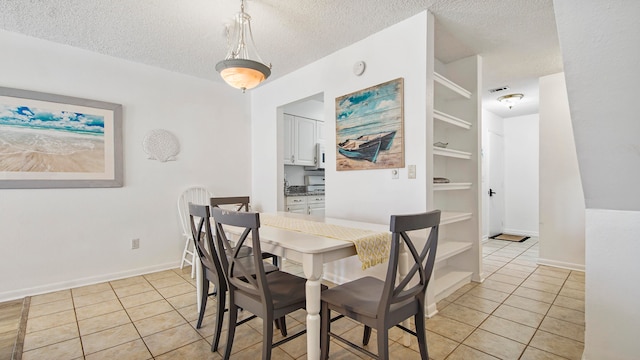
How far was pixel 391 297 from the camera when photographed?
1309 millimetres

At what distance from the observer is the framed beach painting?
8.41 ft

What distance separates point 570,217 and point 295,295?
3.77 meters

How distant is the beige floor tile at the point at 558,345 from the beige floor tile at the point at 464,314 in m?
0.34

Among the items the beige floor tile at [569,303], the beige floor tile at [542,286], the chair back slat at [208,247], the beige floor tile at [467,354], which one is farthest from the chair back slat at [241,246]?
the beige floor tile at [542,286]

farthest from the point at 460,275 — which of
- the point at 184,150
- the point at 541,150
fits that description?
the point at 184,150

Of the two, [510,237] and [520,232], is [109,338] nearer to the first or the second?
[510,237]

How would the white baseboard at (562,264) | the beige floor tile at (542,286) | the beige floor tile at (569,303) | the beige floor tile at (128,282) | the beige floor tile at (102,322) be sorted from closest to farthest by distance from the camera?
the beige floor tile at (102,322) → the beige floor tile at (569,303) → the beige floor tile at (542,286) → the beige floor tile at (128,282) → the white baseboard at (562,264)

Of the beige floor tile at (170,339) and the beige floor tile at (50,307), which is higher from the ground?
the beige floor tile at (170,339)

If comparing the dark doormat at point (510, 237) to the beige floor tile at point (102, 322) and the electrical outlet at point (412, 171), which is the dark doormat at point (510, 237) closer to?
the electrical outlet at point (412, 171)

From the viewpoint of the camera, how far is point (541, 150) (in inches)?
146

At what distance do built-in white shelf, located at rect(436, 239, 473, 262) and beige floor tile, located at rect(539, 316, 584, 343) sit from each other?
76 centimetres

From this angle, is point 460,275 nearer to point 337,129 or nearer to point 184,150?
point 337,129

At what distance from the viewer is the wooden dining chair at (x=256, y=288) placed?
139 cm

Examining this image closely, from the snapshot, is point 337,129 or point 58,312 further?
point 337,129
